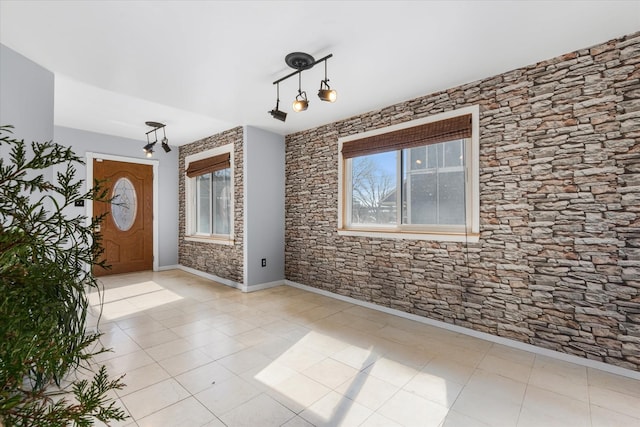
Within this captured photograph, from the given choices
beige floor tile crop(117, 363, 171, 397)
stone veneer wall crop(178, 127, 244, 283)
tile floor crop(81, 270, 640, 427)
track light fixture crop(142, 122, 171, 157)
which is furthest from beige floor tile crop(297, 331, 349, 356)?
track light fixture crop(142, 122, 171, 157)

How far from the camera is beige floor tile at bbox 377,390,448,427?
1859mm

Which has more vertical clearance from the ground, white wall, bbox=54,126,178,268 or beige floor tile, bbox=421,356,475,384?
white wall, bbox=54,126,178,268

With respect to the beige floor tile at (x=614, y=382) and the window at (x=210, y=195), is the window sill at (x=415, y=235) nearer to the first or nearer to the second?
the beige floor tile at (x=614, y=382)

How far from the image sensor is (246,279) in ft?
15.3

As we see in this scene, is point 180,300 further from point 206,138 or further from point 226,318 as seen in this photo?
point 206,138

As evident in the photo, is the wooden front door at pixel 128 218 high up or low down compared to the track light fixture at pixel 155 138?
down

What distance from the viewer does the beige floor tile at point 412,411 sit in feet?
6.10

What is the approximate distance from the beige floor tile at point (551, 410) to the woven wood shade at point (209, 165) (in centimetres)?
471

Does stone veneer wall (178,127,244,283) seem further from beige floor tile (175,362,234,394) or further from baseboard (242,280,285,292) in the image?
beige floor tile (175,362,234,394)

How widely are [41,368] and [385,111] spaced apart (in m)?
3.87

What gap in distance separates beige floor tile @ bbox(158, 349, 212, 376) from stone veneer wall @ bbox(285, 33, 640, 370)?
2269mm

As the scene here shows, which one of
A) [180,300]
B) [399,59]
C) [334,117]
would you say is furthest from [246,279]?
[399,59]

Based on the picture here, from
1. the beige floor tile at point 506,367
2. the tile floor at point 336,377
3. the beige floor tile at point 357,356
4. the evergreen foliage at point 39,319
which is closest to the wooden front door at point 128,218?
the tile floor at point 336,377

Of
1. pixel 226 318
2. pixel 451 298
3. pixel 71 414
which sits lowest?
pixel 226 318
